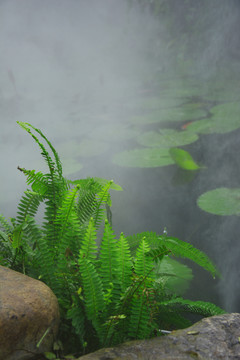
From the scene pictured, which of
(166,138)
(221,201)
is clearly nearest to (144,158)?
(166,138)

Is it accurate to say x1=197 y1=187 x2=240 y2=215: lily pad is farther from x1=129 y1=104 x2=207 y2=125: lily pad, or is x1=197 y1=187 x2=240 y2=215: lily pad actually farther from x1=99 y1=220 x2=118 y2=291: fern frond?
x1=129 y1=104 x2=207 y2=125: lily pad

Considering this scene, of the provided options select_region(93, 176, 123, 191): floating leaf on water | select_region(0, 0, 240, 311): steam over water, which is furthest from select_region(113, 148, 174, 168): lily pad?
select_region(93, 176, 123, 191): floating leaf on water

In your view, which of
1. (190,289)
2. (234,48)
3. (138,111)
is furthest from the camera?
(234,48)

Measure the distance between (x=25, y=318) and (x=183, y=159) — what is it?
2007 millimetres

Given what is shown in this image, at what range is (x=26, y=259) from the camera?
31.5 inches

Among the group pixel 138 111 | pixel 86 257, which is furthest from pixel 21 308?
pixel 138 111

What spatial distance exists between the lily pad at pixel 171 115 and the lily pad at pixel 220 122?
0.57 feet

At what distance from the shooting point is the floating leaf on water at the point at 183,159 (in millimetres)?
2412

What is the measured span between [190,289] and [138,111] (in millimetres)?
2894

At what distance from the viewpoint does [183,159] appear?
245 centimetres

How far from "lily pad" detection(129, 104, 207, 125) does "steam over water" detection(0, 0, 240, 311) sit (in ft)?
0.11

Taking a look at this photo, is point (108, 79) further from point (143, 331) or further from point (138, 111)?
point (143, 331)

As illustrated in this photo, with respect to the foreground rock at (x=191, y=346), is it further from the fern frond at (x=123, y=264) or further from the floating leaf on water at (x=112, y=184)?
the floating leaf on water at (x=112, y=184)

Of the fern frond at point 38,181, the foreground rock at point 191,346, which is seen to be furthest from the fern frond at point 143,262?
the fern frond at point 38,181
